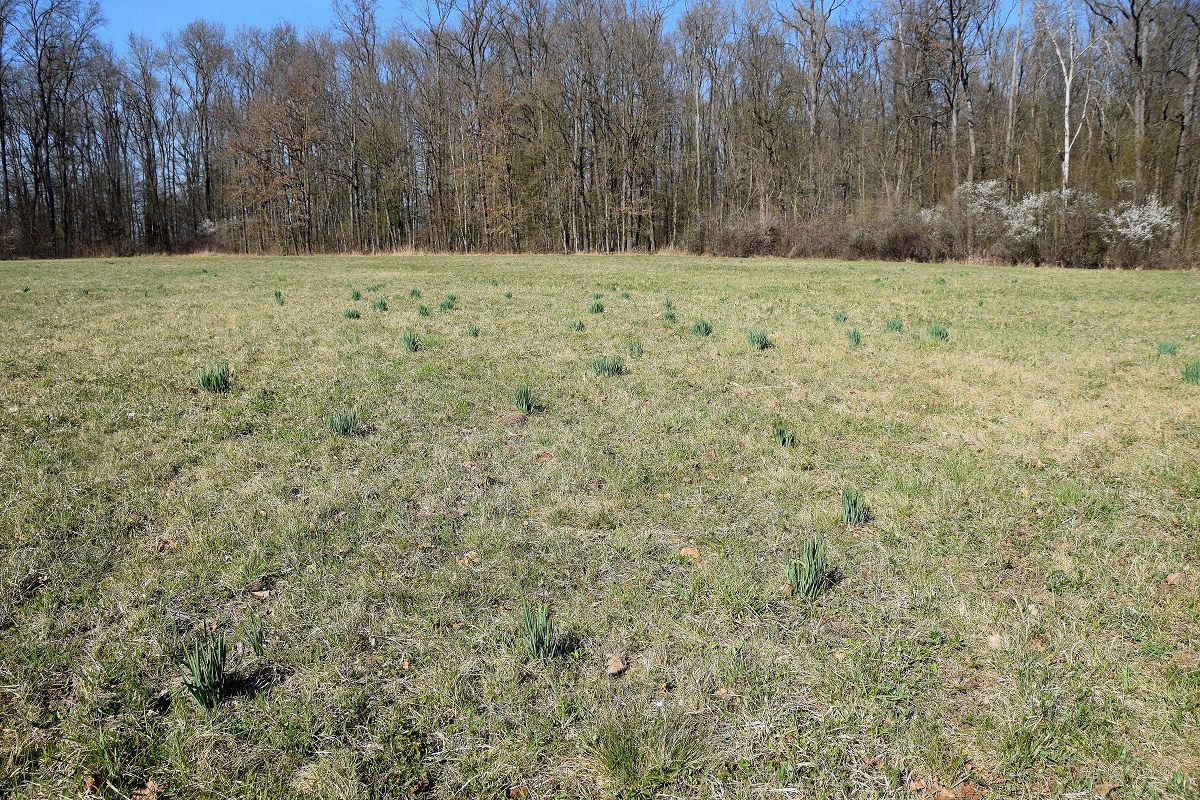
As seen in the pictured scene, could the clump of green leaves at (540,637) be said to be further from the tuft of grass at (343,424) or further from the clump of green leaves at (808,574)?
the tuft of grass at (343,424)

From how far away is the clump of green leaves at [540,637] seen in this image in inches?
88.4

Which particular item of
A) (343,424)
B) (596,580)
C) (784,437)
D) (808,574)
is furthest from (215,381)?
(808,574)

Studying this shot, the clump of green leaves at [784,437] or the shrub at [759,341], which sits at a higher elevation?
the shrub at [759,341]

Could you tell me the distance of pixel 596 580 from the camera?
2.77 meters

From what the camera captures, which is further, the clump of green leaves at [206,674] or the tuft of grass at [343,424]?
the tuft of grass at [343,424]

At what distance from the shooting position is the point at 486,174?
37094mm

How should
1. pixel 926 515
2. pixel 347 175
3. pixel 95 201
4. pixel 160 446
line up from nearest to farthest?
pixel 926 515 → pixel 160 446 → pixel 347 175 → pixel 95 201

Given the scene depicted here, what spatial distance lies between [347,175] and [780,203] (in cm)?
2847

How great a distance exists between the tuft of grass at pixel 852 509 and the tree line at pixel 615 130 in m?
28.2

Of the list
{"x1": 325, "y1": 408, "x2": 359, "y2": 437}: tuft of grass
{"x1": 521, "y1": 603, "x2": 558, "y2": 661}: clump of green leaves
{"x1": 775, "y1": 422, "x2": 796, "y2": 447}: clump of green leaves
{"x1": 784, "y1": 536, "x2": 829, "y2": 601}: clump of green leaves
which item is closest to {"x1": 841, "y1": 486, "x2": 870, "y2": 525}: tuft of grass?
{"x1": 784, "y1": 536, "x2": 829, "y2": 601}: clump of green leaves

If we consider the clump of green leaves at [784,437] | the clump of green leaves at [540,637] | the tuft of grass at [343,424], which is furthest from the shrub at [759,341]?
the clump of green leaves at [540,637]

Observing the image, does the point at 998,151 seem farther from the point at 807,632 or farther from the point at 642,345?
the point at 807,632

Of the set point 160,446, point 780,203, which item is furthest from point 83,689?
point 780,203

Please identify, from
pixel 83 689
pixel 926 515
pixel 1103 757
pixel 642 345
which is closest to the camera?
pixel 1103 757
